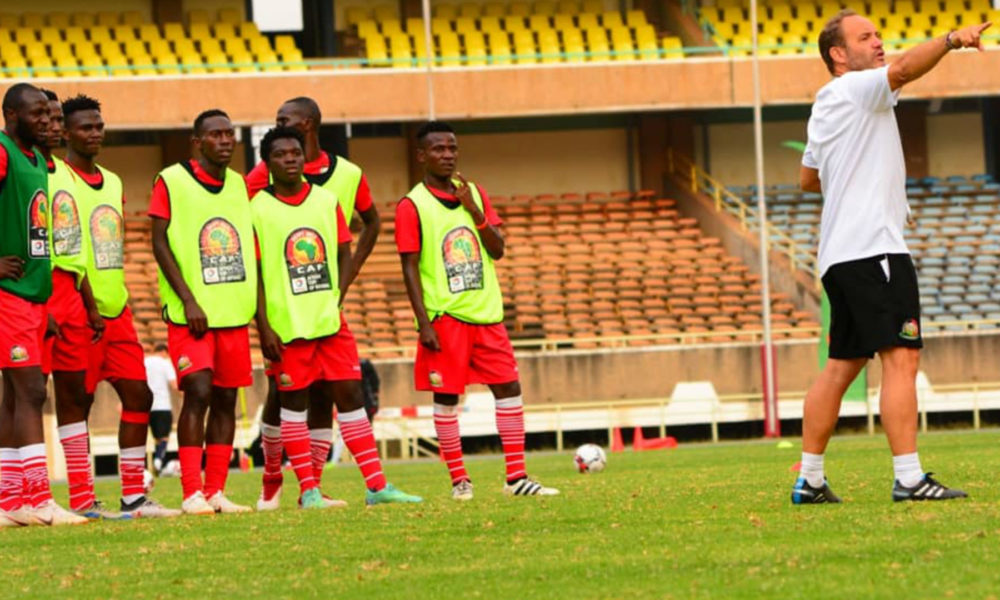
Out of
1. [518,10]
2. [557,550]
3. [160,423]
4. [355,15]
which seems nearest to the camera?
[557,550]

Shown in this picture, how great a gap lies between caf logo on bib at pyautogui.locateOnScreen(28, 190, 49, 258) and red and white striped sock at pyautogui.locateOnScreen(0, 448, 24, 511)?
1.12 m

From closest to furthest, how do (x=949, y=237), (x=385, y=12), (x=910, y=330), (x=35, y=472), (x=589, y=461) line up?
(x=910, y=330), (x=35, y=472), (x=589, y=461), (x=949, y=237), (x=385, y=12)

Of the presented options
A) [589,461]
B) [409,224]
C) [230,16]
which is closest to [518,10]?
[230,16]

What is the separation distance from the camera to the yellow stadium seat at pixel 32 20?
136 ft

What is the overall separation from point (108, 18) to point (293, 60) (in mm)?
4837

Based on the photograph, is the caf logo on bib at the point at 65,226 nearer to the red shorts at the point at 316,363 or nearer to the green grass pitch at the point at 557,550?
the red shorts at the point at 316,363

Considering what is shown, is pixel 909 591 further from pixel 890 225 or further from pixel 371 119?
pixel 371 119

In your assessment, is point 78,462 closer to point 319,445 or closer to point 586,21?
point 319,445

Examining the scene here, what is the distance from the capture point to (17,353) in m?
10.1

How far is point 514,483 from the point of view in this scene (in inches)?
463

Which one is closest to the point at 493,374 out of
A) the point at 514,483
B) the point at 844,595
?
the point at 514,483

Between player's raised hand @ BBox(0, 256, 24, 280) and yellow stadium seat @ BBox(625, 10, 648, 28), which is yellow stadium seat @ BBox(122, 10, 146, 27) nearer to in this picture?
yellow stadium seat @ BBox(625, 10, 648, 28)

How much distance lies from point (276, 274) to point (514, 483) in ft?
6.62

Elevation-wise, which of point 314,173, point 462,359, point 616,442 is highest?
point 314,173
